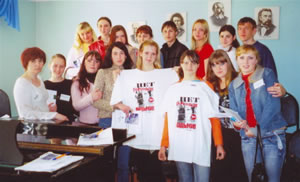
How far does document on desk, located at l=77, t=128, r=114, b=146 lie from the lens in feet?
7.06

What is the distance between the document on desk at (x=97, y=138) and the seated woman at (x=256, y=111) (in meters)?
1.09

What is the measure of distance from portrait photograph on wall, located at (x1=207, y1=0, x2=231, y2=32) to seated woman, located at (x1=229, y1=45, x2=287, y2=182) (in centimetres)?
263

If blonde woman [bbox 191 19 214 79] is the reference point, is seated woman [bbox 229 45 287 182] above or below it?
below

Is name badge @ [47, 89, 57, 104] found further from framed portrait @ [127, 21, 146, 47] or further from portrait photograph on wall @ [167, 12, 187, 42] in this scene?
portrait photograph on wall @ [167, 12, 187, 42]

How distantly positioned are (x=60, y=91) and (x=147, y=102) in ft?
4.16

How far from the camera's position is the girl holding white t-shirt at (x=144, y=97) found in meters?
2.79

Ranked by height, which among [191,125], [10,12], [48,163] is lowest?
[48,163]

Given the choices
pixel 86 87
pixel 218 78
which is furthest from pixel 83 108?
pixel 218 78

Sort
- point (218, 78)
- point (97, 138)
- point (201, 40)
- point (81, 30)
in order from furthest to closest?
point (81, 30)
point (201, 40)
point (218, 78)
point (97, 138)

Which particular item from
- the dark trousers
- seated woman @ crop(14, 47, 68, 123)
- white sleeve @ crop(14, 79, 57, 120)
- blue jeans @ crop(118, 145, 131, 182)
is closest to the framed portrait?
seated woman @ crop(14, 47, 68, 123)

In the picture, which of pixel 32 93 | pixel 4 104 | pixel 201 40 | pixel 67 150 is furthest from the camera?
pixel 4 104

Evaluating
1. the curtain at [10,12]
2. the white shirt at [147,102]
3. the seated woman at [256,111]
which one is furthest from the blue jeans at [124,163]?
the curtain at [10,12]

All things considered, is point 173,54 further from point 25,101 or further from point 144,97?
point 25,101

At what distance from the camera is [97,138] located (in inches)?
89.0
